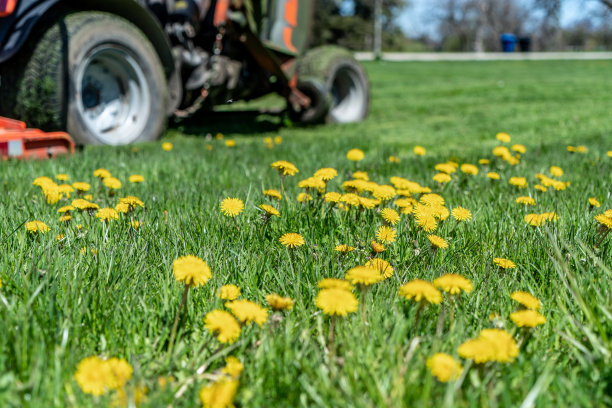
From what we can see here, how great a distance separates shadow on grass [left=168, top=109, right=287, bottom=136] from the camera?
6039mm

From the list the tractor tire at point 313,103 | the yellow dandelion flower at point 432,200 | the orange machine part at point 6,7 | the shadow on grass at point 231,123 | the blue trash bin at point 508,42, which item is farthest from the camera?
the blue trash bin at point 508,42

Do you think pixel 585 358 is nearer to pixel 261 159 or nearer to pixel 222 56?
pixel 261 159

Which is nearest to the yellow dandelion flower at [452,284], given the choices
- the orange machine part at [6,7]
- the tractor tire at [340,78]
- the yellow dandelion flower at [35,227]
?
the yellow dandelion flower at [35,227]

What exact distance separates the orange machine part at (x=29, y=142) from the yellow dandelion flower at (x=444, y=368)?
306cm

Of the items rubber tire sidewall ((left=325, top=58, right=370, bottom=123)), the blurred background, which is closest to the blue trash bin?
the blurred background

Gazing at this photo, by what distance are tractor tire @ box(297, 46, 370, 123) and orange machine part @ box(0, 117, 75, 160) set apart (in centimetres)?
294

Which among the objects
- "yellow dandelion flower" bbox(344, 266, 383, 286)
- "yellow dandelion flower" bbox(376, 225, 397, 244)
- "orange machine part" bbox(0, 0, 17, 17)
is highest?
"orange machine part" bbox(0, 0, 17, 17)

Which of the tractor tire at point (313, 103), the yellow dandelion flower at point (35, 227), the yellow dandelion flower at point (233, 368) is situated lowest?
the yellow dandelion flower at point (233, 368)

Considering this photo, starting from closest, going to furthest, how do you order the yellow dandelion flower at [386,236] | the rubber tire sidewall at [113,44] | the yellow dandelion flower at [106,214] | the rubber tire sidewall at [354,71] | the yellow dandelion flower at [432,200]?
1. the yellow dandelion flower at [386,236]
2. the yellow dandelion flower at [106,214]
3. the yellow dandelion flower at [432,200]
4. the rubber tire sidewall at [113,44]
5. the rubber tire sidewall at [354,71]

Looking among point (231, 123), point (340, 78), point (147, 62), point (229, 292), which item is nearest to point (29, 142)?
point (147, 62)

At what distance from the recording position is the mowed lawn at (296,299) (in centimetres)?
106

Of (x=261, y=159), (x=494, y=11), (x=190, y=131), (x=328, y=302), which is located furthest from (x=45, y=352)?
(x=494, y=11)

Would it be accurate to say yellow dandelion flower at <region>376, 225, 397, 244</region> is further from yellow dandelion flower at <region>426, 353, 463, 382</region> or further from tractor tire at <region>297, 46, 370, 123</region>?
tractor tire at <region>297, 46, 370, 123</region>

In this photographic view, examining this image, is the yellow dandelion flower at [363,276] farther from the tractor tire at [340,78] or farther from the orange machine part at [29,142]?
the tractor tire at [340,78]
